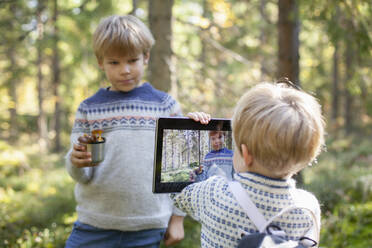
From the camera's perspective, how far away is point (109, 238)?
7.06 feet

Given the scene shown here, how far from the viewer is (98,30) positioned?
2.20m

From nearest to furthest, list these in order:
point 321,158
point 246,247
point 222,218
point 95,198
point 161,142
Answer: point 246,247 → point 222,218 → point 161,142 → point 95,198 → point 321,158

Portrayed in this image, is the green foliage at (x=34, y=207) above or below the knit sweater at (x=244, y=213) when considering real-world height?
below

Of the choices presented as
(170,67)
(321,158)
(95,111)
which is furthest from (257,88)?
(321,158)

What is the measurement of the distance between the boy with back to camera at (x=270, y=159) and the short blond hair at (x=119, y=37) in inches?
39.9

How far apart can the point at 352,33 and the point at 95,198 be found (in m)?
4.17

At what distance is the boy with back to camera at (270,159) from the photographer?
133cm

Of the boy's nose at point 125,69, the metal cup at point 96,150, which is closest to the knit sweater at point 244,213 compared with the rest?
the metal cup at point 96,150

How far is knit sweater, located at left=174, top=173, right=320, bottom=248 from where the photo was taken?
138 cm

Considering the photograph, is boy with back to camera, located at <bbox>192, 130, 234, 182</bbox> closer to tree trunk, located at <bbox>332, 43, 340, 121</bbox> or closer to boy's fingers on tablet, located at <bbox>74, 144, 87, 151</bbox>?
boy's fingers on tablet, located at <bbox>74, 144, 87, 151</bbox>

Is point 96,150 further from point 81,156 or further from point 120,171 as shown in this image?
point 120,171

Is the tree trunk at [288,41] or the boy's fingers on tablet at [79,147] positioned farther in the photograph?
the tree trunk at [288,41]

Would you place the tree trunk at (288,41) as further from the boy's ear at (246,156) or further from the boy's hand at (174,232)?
the boy's ear at (246,156)

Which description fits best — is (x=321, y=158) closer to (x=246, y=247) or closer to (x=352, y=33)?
(x=352, y=33)
